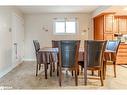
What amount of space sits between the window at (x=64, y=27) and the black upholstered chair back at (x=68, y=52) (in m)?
4.80

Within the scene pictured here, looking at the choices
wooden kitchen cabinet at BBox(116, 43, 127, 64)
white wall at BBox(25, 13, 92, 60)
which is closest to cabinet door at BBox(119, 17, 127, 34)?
wooden kitchen cabinet at BBox(116, 43, 127, 64)

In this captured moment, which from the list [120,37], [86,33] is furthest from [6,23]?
[120,37]

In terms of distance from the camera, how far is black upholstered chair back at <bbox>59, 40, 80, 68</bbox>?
4.04 metres

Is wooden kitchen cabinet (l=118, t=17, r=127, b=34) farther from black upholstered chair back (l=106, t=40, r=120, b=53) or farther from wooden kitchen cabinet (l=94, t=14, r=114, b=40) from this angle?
black upholstered chair back (l=106, t=40, r=120, b=53)

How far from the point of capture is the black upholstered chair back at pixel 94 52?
13.3 feet

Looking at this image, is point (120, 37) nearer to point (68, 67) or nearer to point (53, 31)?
point (53, 31)

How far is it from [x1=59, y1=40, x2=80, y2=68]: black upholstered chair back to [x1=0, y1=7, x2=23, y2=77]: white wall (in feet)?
6.24

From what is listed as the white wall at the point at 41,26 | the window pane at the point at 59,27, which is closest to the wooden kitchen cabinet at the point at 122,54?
the white wall at the point at 41,26

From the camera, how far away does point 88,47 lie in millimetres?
4059

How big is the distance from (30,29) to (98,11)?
316cm

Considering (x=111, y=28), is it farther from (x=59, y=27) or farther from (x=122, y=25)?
(x=59, y=27)

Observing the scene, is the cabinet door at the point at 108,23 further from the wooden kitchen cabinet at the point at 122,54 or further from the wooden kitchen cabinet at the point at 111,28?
the wooden kitchen cabinet at the point at 122,54

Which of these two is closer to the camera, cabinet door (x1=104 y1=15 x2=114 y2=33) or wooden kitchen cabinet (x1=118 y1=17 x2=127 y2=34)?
cabinet door (x1=104 y1=15 x2=114 y2=33)

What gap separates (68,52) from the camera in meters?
4.06
